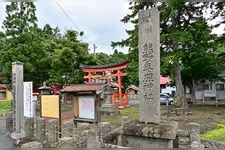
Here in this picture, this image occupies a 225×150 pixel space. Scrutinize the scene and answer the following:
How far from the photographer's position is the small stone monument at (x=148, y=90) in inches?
258

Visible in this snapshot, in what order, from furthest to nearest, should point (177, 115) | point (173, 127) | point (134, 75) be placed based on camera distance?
point (134, 75), point (177, 115), point (173, 127)

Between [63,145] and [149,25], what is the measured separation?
154 inches

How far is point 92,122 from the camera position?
10.0 m

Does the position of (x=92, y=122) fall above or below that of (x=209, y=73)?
below

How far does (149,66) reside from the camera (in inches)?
276

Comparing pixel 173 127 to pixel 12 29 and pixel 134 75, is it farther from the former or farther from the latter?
pixel 12 29

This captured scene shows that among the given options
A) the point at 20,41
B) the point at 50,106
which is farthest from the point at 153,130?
the point at 20,41

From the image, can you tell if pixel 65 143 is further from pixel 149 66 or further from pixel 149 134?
pixel 149 66

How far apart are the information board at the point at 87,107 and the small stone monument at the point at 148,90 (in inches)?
127

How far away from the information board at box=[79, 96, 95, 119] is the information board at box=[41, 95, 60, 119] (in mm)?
910

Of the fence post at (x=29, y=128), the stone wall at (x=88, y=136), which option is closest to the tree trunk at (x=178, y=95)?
the stone wall at (x=88, y=136)

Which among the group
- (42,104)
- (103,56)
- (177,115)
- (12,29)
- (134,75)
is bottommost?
(177,115)

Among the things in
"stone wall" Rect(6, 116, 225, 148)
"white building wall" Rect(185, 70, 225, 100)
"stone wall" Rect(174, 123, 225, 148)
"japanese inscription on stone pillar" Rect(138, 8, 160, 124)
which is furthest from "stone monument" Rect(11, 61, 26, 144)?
"white building wall" Rect(185, 70, 225, 100)

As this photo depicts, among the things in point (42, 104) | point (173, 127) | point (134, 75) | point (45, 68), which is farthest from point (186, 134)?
point (45, 68)
